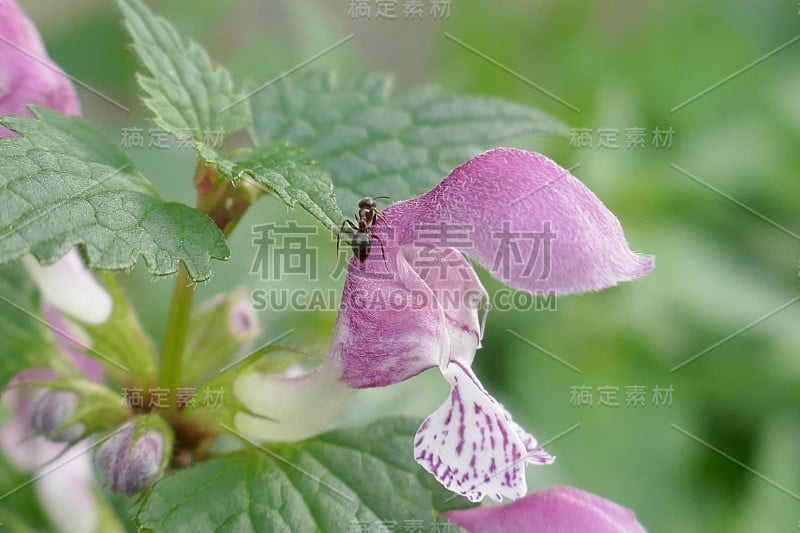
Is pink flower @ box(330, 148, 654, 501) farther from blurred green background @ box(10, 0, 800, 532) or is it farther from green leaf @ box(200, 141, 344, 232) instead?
blurred green background @ box(10, 0, 800, 532)

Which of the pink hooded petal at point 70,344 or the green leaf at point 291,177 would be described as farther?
the pink hooded petal at point 70,344

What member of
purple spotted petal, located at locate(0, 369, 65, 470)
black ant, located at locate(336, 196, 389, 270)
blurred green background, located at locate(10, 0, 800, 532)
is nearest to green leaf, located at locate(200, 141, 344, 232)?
black ant, located at locate(336, 196, 389, 270)

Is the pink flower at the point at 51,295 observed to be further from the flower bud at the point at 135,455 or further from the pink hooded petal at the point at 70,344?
the flower bud at the point at 135,455

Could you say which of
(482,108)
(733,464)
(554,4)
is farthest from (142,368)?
(554,4)

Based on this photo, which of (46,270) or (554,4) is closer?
(46,270)

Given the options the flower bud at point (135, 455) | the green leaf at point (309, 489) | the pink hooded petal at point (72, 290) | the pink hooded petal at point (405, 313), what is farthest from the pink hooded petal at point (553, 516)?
the pink hooded petal at point (72, 290)

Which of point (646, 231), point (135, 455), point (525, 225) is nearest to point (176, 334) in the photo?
point (135, 455)

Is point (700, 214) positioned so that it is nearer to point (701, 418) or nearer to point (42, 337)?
point (701, 418)
